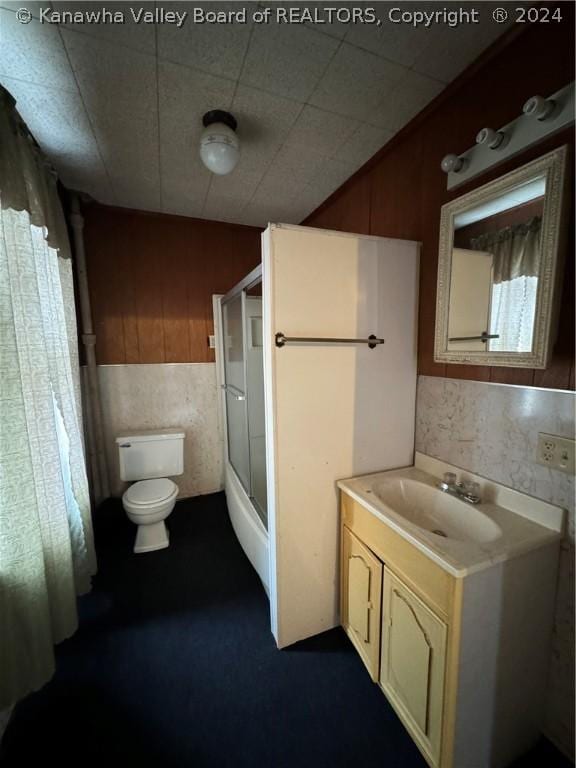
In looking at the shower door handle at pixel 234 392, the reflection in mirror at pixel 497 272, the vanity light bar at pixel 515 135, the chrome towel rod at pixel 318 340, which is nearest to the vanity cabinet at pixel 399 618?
the chrome towel rod at pixel 318 340

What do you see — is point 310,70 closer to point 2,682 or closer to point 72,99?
point 72,99

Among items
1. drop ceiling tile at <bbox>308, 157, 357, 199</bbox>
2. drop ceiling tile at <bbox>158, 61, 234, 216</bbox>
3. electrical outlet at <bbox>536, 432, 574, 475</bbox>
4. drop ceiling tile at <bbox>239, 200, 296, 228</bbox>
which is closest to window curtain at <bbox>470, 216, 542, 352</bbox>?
electrical outlet at <bbox>536, 432, 574, 475</bbox>

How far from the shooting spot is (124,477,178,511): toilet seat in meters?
2.00

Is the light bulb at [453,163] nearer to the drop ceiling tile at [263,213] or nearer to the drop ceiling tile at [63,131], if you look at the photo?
the drop ceiling tile at [263,213]

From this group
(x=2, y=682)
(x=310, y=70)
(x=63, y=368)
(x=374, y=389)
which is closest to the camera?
(x=2, y=682)

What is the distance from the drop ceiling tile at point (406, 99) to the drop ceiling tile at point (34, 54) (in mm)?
1271

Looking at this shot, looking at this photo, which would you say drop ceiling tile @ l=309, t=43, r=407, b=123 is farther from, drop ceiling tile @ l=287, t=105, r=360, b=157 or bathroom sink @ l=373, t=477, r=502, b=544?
bathroom sink @ l=373, t=477, r=502, b=544

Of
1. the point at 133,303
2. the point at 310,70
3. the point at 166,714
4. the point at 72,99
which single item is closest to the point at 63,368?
the point at 133,303

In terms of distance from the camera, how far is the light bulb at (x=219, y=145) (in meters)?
1.32

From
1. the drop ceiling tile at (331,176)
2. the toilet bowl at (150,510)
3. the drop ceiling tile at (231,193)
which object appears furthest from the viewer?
the toilet bowl at (150,510)

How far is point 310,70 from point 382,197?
690mm

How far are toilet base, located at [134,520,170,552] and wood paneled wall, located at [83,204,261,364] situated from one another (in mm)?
1300

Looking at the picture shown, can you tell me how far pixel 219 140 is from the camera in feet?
4.33

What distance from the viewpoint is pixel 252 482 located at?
203 cm
